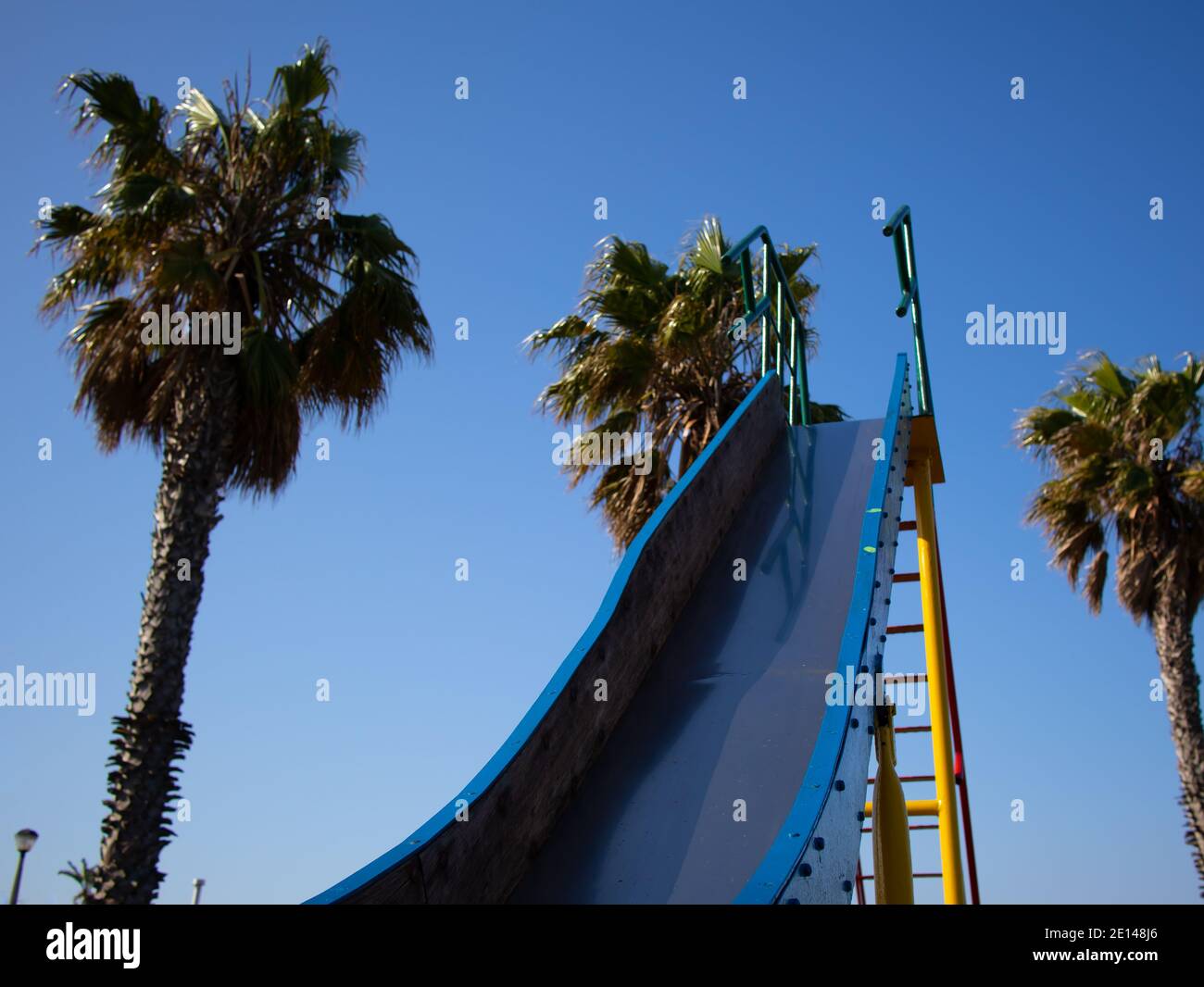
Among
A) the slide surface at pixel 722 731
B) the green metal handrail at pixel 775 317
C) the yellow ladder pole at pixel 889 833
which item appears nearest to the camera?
the slide surface at pixel 722 731

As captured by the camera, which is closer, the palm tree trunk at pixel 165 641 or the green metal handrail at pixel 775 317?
the palm tree trunk at pixel 165 641

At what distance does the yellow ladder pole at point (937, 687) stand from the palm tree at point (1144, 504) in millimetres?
7442

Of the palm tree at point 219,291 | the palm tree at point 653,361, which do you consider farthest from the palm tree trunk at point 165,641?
the palm tree at point 653,361

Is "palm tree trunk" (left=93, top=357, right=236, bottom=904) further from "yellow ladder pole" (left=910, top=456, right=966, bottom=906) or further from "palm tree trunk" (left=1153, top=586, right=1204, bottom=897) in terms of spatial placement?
"palm tree trunk" (left=1153, top=586, right=1204, bottom=897)

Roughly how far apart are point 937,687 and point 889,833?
7.83 feet

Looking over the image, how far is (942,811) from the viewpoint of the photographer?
20.6ft

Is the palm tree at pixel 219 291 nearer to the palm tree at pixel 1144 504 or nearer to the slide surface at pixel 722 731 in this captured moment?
the slide surface at pixel 722 731

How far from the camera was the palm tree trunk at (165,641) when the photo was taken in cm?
733

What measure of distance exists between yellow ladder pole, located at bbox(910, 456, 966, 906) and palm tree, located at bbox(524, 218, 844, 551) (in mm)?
3095

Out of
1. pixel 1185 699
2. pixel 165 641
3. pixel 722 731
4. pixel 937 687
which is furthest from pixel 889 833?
pixel 1185 699

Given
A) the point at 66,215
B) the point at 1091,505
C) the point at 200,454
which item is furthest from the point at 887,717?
the point at 1091,505

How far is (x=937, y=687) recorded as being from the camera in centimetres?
695
